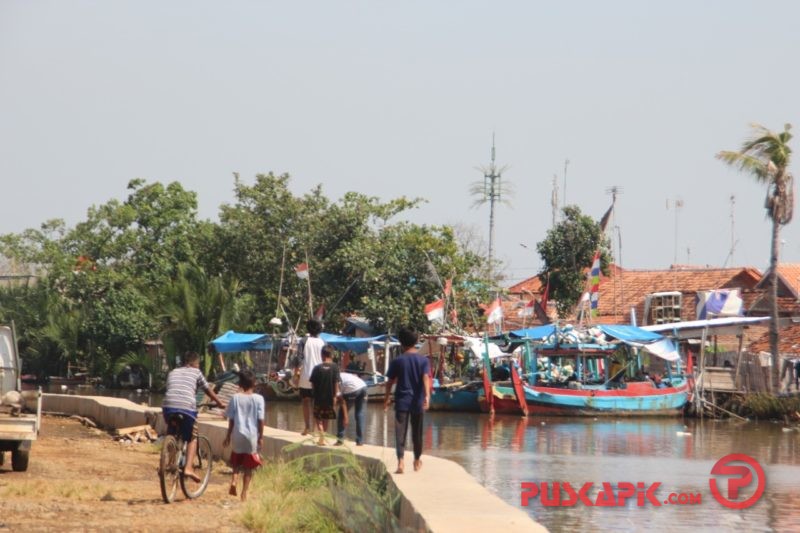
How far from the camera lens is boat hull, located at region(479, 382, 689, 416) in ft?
114

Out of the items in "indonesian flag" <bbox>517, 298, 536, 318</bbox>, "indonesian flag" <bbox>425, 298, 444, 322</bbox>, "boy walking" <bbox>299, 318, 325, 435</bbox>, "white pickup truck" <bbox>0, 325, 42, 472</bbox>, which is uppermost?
"indonesian flag" <bbox>517, 298, 536, 318</bbox>

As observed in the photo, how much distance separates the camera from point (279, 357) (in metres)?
42.5

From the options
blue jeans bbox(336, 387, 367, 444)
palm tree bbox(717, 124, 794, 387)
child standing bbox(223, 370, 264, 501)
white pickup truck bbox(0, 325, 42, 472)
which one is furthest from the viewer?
palm tree bbox(717, 124, 794, 387)

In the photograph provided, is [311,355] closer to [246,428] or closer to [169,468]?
[246,428]

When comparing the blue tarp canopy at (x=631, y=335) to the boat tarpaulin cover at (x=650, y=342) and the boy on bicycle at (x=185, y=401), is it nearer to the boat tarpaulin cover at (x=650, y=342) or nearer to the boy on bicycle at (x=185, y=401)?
the boat tarpaulin cover at (x=650, y=342)

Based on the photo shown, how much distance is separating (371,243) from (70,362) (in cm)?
1531

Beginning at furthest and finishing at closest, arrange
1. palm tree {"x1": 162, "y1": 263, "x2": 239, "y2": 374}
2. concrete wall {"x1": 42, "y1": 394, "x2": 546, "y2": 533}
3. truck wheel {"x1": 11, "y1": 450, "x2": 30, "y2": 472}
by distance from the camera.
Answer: palm tree {"x1": 162, "y1": 263, "x2": 239, "y2": 374}, truck wheel {"x1": 11, "y1": 450, "x2": 30, "y2": 472}, concrete wall {"x1": 42, "y1": 394, "x2": 546, "y2": 533}

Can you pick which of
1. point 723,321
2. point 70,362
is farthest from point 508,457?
point 70,362

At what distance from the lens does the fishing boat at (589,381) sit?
34.7 metres

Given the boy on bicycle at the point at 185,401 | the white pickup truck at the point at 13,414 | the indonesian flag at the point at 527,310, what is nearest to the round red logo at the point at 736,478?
the boy on bicycle at the point at 185,401

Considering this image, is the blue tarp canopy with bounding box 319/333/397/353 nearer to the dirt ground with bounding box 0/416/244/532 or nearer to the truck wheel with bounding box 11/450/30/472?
the dirt ground with bounding box 0/416/244/532

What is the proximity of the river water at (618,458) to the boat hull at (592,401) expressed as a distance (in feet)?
1.26

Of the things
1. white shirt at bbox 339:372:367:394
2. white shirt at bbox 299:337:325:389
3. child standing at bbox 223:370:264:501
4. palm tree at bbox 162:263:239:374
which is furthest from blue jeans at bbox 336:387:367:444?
palm tree at bbox 162:263:239:374

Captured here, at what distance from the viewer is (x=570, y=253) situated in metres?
45.3
